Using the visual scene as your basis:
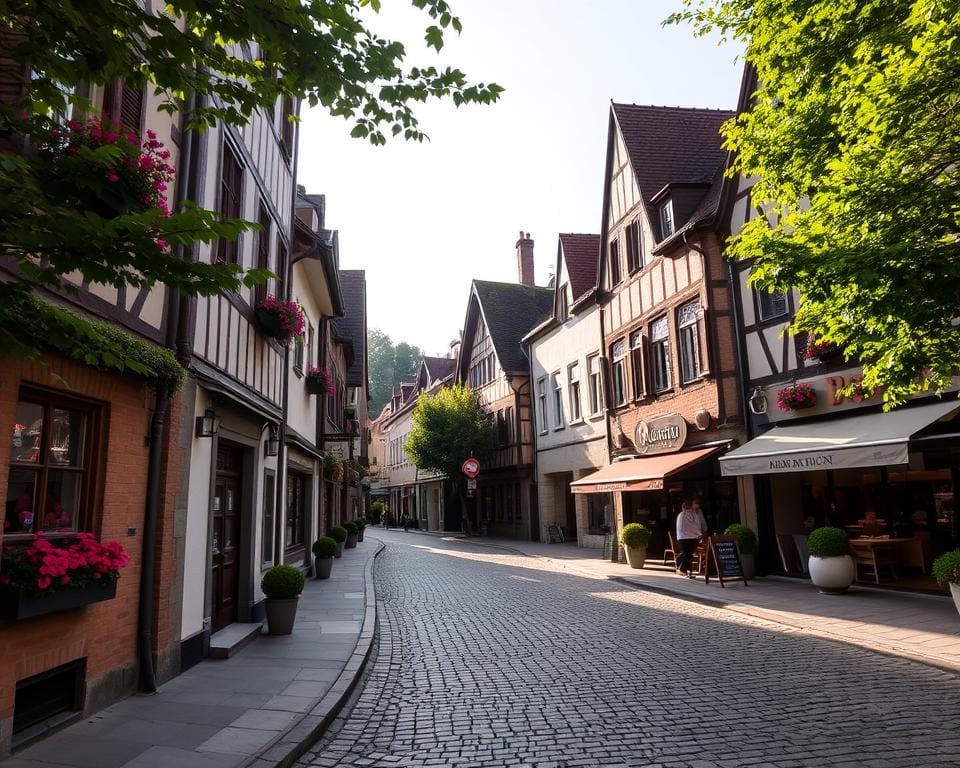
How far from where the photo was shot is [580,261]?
2645 cm

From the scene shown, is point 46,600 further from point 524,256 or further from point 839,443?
point 524,256

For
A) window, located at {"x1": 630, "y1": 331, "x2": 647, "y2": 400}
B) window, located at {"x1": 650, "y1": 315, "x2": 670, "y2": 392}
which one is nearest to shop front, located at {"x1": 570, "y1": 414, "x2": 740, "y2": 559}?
window, located at {"x1": 630, "y1": 331, "x2": 647, "y2": 400}

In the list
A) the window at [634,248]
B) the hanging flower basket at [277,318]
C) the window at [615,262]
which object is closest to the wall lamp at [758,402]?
the window at [634,248]

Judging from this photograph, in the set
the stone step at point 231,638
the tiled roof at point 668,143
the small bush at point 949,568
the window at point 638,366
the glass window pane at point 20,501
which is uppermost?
the tiled roof at point 668,143

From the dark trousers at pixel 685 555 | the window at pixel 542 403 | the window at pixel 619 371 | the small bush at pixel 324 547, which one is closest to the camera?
the dark trousers at pixel 685 555

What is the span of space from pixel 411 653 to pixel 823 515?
32.3ft

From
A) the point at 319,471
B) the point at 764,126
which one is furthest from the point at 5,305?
the point at 319,471

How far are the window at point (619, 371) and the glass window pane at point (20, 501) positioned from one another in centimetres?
1789

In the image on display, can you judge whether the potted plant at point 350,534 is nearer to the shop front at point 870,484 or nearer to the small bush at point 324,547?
the small bush at point 324,547

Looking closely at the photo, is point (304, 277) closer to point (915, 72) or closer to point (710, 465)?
point (710, 465)

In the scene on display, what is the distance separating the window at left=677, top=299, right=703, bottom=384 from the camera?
17156 mm

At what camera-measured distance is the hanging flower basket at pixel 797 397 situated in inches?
534

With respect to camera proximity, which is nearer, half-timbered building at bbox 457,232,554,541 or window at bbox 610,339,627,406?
window at bbox 610,339,627,406

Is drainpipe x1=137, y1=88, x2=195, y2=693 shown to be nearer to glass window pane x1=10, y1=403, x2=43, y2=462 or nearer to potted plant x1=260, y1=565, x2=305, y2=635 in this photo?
glass window pane x1=10, y1=403, x2=43, y2=462
